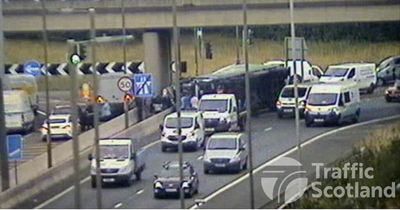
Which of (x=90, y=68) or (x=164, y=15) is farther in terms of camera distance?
(x=164, y=15)

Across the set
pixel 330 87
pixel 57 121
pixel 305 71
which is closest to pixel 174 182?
pixel 57 121

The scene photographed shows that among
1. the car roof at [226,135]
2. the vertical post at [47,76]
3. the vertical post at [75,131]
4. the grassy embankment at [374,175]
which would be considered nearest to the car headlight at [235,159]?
the car roof at [226,135]

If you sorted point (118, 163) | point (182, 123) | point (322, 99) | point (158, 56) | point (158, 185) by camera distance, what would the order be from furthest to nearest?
point (158, 56)
point (322, 99)
point (182, 123)
point (118, 163)
point (158, 185)

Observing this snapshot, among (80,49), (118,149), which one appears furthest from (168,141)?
(80,49)

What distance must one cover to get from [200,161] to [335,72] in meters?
3.87

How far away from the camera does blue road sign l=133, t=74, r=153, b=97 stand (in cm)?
1090

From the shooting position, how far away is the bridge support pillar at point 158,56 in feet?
41.2

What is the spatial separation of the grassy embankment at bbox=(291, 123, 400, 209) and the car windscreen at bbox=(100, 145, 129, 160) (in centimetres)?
190

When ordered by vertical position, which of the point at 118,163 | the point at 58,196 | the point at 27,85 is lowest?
the point at 58,196

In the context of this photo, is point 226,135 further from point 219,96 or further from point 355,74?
point 355,74

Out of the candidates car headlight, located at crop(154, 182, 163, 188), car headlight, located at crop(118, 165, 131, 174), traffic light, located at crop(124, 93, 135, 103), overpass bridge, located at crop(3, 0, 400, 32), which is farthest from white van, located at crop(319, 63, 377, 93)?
A: car headlight, located at crop(154, 182, 163, 188)

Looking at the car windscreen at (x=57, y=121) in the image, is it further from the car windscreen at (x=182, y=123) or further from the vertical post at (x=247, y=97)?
the vertical post at (x=247, y=97)

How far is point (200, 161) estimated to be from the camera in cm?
927

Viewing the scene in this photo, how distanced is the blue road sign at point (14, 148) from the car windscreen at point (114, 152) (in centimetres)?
77
